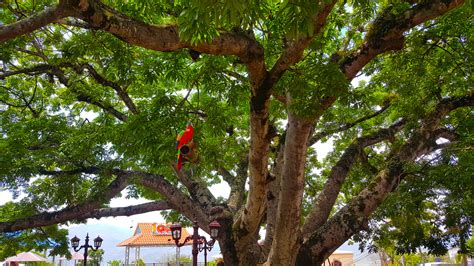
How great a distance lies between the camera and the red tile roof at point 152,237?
26148mm

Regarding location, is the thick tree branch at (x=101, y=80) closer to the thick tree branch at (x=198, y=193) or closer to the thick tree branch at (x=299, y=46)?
the thick tree branch at (x=198, y=193)

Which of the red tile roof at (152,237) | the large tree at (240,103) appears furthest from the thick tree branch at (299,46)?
the red tile roof at (152,237)

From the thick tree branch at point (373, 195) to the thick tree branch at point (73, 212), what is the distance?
15.3 ft

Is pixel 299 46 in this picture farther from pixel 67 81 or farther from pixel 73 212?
pixel 73 212

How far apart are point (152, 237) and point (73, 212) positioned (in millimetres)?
19215

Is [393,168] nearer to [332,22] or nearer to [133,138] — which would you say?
[332,22]

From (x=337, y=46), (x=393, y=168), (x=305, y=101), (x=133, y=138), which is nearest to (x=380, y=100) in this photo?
(x=337, y=46)

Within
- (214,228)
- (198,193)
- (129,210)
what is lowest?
(214,228)

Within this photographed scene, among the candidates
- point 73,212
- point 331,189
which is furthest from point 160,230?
point 331,189

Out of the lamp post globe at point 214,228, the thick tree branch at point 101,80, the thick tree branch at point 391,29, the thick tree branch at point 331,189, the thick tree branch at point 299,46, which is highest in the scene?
the thick tree branch at point 101,80

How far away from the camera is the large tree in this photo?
397 cm

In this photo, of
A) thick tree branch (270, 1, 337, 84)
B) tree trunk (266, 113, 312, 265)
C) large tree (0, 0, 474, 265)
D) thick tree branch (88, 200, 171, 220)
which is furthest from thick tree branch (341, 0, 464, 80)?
thick tree branch (88, 200, 171, 220)

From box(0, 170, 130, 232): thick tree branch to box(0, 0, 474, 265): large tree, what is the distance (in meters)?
0.03

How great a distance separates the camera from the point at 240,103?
338 inches
